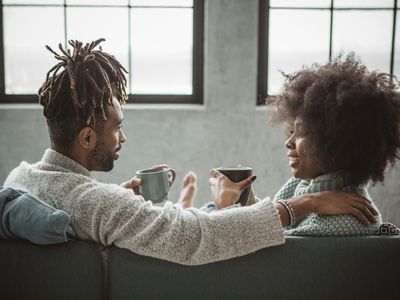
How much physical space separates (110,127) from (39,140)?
5.54 feet

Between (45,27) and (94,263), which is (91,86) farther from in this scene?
(45,27)

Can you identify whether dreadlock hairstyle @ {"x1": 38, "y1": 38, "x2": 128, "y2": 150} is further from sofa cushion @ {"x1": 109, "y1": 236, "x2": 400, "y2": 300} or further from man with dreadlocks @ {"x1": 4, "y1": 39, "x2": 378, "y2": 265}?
sofa cushion @ {"x1": 109, "y1": 236, "x2": 400, "y2": 300}

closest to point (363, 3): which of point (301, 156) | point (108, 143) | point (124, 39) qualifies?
point (124, 39)

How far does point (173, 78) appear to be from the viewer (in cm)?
296

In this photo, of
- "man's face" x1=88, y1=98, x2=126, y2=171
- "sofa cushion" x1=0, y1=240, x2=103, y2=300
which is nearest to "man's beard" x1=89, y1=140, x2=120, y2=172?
"man's face" x1=88, y1=98, x2=126, y2=171

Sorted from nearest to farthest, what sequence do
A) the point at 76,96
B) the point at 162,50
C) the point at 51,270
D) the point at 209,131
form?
the point at 51,270
the point at 76,96
the point at 209,131
the point at 162,50

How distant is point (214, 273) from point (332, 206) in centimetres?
34

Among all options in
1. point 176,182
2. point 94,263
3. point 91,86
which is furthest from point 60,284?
point 176,182

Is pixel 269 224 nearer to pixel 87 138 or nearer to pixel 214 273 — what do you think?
pixel 214 273

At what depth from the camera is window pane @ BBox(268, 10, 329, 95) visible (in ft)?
9.53

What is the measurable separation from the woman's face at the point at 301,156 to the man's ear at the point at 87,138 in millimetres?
554

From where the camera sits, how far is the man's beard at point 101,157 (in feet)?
4.19

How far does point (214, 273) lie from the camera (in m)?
1.12

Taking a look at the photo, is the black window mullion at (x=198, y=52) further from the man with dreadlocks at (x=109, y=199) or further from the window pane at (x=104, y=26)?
the man with dreadlocks at (x=109, y=199)
